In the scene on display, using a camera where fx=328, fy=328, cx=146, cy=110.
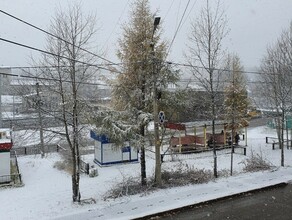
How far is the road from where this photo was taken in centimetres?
996

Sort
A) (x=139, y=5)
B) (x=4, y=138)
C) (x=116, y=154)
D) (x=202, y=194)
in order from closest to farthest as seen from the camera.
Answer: (x=202, y=194), (x=139, y=5), (x=4, y=138), (x=116, y=154)

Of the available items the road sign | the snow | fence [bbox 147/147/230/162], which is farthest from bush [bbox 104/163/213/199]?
fence [bbox 147/147/230/162]

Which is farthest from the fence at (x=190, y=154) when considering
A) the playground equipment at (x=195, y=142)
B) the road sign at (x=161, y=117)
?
the road sign at (x=161, y=117)

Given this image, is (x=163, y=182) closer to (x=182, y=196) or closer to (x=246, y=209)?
(x=182, y=196)

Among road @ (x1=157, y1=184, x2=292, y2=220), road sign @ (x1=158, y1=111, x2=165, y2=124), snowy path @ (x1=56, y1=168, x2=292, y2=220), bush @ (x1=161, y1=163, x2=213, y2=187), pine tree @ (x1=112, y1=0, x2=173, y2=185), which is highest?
pine tree @ (x1=112, y1=0, x2=173, y2=185)

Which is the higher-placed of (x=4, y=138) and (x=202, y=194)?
(x=4, y=138)

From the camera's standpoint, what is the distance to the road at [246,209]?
32.7 feet

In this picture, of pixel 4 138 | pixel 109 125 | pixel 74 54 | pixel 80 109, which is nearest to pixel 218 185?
pixel 109 125

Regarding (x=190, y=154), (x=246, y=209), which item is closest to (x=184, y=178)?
(x=246, y=209)

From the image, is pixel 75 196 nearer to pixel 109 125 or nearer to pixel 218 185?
pixel 109 125

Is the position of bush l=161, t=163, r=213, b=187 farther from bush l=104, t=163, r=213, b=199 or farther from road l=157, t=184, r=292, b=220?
road l=157, t=184, r=292, b=220

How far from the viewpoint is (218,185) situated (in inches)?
527

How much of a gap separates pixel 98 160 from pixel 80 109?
34.1 feet

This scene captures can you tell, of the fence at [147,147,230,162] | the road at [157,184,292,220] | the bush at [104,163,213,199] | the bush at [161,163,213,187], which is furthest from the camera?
the fence at [147,147,230,162]
